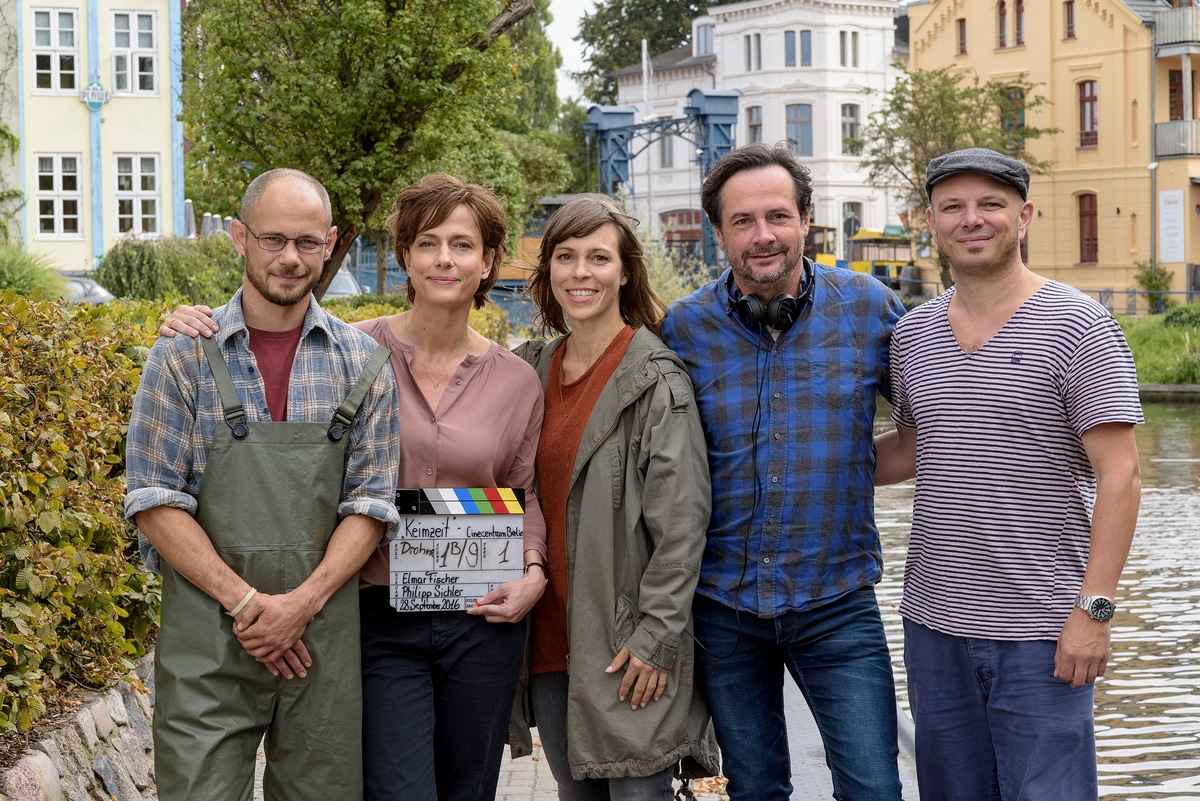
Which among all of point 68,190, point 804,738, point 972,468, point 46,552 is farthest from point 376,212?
point 68,190

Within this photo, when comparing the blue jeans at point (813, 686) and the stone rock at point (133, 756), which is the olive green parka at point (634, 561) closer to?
the blue jeans at point (813, 686)

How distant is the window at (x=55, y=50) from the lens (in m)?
38.2

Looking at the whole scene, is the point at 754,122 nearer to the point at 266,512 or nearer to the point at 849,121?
→ the point at 849,121

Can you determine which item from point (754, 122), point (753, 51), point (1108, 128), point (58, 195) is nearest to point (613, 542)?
point (58, 195)

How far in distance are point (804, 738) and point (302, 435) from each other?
3523mm

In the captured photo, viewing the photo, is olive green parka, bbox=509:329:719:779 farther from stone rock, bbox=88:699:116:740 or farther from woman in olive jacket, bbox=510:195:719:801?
stone rock, bbox=88:699:116:740

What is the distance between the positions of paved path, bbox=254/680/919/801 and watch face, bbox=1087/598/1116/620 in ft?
7.37

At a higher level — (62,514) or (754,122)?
(754,122)

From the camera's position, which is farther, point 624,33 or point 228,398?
point 624,33

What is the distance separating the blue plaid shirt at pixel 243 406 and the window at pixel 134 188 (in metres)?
36.6

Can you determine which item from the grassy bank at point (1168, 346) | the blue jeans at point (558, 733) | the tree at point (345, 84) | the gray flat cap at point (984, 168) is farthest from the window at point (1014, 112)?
the blue jeans at point (558, 733)

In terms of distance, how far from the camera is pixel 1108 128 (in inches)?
1890

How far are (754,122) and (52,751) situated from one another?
2560 inches

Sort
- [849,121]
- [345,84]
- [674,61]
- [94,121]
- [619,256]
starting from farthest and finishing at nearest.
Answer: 1. [674,61]
2. [849,121]
3. [94,121]
4. [345,84]
5. [619,256]
